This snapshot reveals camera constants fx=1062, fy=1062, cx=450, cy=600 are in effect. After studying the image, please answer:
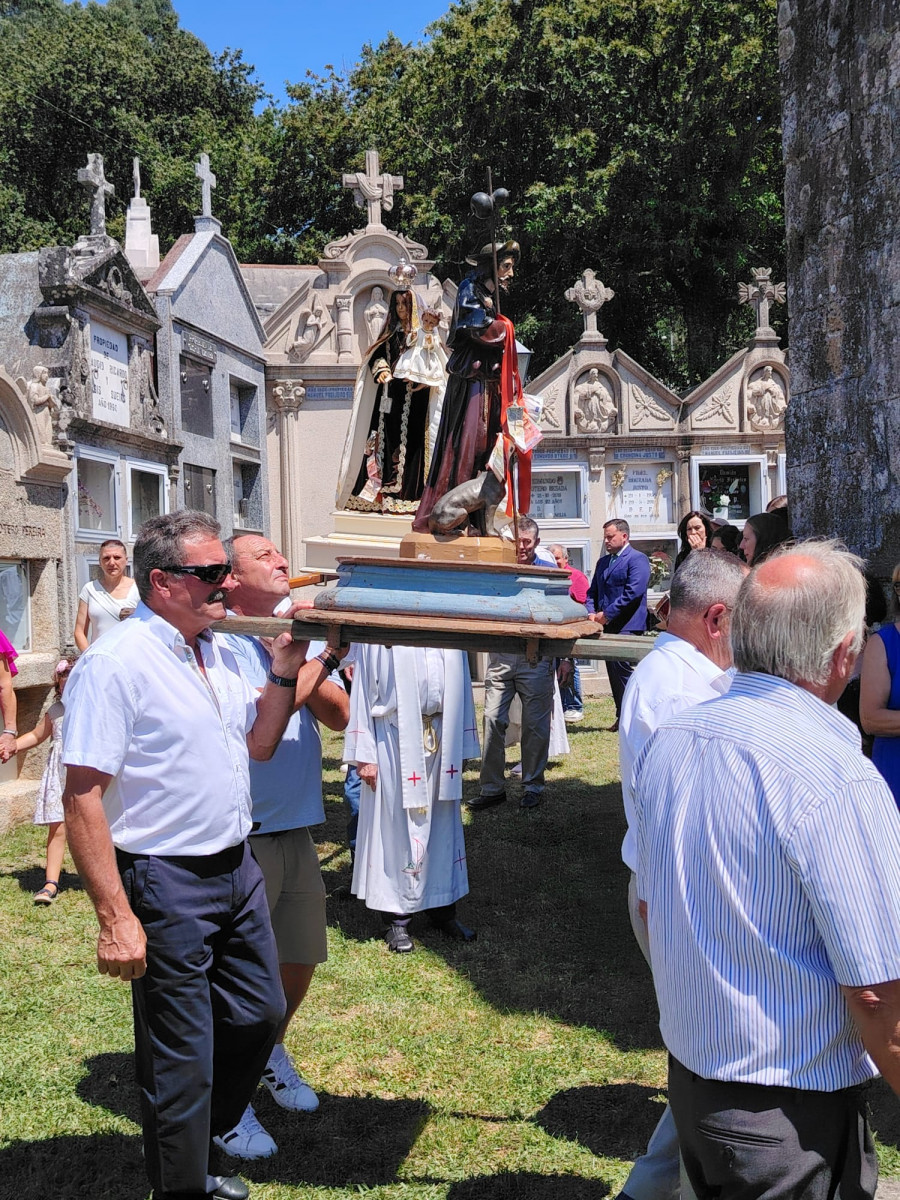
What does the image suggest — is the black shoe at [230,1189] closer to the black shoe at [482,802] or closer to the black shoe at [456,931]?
the black shoe at [456,931]

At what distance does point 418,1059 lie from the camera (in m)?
3.89

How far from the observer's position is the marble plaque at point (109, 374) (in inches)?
364

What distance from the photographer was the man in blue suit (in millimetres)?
8820

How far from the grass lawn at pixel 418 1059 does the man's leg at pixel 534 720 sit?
1.56 m

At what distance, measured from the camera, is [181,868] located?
→ 273 centimetres

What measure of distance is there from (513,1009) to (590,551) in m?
9.15

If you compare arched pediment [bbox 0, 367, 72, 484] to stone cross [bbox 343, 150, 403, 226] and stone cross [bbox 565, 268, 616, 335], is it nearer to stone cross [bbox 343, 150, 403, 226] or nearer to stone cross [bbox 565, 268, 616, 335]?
stone cross [bbox 343, 150, 403, 226]

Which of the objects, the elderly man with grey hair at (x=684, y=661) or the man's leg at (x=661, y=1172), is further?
the elderly man with grey hair at (x=684, y=661)

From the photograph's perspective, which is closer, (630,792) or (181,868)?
(181,868)

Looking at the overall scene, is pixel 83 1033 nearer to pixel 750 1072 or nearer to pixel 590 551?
pixel 750 1072

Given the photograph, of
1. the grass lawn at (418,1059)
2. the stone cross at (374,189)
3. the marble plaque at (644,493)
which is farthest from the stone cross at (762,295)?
the grass lawn at (418,1059)

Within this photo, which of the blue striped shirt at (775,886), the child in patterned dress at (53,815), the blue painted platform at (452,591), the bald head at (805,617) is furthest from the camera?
the child in patterned dress at (53,815)

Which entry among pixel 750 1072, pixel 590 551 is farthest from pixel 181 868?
pixel 590 551

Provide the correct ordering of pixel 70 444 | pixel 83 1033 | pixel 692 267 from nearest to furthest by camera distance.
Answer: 1. pixel 83 1033
2. pixel 70 444
3. pixel 692 267
